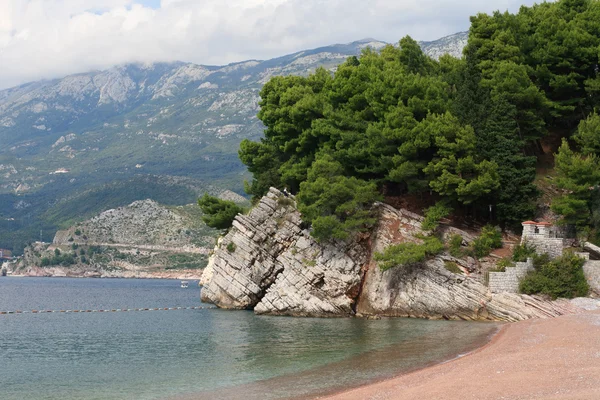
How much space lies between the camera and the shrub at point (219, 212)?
174ft

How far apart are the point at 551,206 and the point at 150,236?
126194mm

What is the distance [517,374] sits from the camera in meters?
21.0

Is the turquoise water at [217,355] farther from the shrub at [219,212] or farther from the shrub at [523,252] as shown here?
the shrub at [219,212]

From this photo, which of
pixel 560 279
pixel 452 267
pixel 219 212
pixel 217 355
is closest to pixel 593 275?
pixel 560 279

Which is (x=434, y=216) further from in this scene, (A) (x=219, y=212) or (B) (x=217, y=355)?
(A) (x=219, y=212)

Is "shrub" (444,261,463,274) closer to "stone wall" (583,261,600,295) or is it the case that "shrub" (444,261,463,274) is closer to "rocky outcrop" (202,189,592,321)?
"rocky outcrop" (202,189,592,321)

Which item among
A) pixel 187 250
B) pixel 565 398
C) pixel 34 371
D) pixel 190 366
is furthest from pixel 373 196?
pixel 187 250

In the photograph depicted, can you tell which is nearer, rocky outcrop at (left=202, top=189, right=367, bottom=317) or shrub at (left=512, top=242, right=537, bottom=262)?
shrub at (left=512, top=242, right=537, bottom=262)

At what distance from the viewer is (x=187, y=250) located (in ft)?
506

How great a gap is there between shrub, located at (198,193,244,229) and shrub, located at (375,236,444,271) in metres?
15.5

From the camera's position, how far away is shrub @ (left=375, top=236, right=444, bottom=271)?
3988 cm

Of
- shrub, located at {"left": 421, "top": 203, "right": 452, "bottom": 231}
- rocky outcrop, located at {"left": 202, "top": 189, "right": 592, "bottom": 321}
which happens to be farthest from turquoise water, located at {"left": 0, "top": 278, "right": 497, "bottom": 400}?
shrub, located at {"left": 421, "top": 203, "right": 452, "bottom": 231}

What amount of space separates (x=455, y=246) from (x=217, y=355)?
55.1ft

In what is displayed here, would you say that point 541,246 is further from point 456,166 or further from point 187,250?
point 187,250
